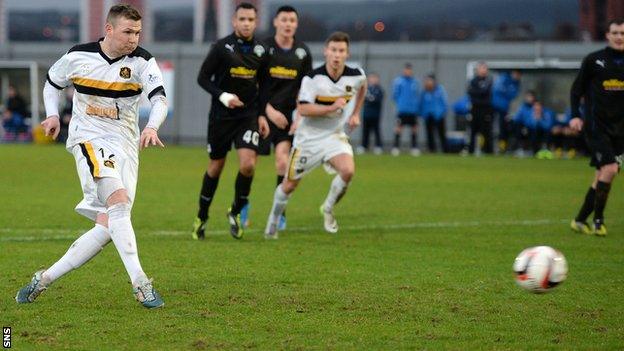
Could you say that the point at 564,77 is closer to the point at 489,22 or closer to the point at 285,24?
the point at 489,22

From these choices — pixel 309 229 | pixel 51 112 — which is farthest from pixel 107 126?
pixel 309 229

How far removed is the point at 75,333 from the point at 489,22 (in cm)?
3934

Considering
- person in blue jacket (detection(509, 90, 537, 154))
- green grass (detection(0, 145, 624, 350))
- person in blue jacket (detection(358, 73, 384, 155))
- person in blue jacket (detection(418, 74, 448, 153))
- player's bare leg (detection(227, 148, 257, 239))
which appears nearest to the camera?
green grass (detection(0, 145, 624, 350))

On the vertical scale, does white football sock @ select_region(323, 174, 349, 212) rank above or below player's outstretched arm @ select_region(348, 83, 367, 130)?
below

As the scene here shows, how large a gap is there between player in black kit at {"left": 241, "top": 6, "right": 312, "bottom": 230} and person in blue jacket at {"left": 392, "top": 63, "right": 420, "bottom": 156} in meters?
16.6

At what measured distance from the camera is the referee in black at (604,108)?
12.8 metres

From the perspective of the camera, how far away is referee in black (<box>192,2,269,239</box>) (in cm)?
1205

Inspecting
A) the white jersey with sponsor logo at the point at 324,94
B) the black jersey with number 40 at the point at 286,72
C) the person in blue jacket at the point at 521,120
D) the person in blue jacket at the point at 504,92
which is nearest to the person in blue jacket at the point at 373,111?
the person in blue jacket at the point at 504,92

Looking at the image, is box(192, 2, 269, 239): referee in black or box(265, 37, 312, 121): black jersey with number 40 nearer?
box(192, 2, 269, 239): referee in black

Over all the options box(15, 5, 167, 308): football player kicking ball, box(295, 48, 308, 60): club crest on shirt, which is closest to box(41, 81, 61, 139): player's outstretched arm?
box(15, 5, 167, 308): football player kicking ball

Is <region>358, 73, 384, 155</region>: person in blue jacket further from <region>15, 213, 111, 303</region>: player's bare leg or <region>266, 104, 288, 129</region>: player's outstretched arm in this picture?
<region>15, 213, 111, 303</region>: player's bare leg

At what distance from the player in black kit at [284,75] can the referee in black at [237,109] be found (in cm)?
63

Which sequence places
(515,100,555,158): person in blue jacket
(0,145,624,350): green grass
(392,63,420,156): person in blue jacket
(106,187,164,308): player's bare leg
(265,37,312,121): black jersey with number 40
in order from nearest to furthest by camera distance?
1. (0,145,624,350): green grass
2. (106,187,164,308): player's bare leg
3. (265,37,312,121): black jersey with number 40
4. (515,100,555,158): person in blue jacket
5. (392,63,420,156): person in blue jacket

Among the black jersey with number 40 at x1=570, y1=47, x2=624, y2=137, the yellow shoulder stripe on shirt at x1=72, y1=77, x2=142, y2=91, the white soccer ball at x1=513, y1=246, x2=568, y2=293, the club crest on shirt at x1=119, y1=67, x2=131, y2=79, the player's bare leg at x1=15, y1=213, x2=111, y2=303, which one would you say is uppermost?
the club crest on shirt at x1=119, y1=67, x2=131, y2=79
